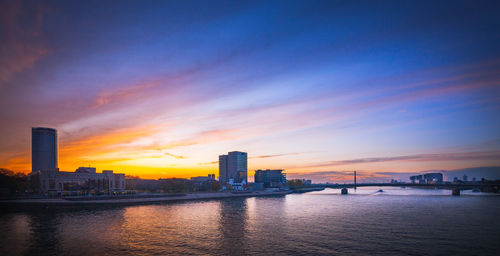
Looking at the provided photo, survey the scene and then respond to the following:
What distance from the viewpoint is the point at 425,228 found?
5506 centimetres

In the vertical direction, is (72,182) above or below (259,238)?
below

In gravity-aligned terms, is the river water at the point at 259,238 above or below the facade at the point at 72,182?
above

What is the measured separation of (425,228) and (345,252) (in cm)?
2709

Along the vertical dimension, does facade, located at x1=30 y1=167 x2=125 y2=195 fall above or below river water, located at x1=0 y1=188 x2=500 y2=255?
below

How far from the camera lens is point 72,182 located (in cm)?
16600

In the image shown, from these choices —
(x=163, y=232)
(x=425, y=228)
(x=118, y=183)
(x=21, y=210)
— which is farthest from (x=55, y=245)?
(x=118, y=183)

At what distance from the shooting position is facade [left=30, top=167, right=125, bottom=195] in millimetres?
158500

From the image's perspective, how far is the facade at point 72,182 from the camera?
158m

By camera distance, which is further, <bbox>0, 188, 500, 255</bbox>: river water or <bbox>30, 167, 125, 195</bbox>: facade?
<bbox>30, 167, 125, 195</bbox>: facade

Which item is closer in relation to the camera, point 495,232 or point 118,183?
point 495,232

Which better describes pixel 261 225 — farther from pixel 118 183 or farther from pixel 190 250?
pixel 118 183

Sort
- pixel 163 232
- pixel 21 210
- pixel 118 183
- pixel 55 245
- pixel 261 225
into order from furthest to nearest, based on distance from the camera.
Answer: pixel 118 183 → pixel 21 210 → pixel 261 225 → pixel 163 232 → pixel 55 245

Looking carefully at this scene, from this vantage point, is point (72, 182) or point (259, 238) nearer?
point (259, 238)

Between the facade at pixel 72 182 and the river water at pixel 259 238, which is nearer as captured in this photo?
the river water at pixel 259 238
